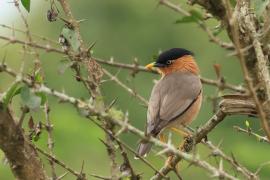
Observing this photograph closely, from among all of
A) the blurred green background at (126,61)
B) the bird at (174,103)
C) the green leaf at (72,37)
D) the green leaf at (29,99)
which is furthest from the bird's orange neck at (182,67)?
the blurred green background at (126,61)

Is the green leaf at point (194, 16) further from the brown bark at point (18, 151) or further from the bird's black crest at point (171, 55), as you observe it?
the bird's black crest at point (171, 55)

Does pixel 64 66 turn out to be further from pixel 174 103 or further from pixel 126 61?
pixel 126 61

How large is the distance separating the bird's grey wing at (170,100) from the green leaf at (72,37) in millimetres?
2278

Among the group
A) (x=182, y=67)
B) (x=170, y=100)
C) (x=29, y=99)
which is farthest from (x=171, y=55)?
(x=29, y=99)

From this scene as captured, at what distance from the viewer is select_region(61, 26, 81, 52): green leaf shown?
334cm

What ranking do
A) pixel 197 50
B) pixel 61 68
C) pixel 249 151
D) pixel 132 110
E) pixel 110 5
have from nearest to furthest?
pixel 61 68, pixel 249 151, pixel 132 110, pixel 197 50, pixel 110 5

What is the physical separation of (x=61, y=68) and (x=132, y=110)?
26.4 metres

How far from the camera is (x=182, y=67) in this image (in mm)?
7148

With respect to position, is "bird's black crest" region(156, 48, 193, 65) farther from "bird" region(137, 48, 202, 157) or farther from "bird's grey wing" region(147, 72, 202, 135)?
"bird's grey wing" region(147, 72, 202, 135)

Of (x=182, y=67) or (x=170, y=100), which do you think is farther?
(x=182, y=67)

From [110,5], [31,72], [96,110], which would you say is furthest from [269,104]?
[110,5]

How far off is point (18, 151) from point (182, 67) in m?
3.97

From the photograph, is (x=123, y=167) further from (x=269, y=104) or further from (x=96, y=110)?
(x=269, y=104)

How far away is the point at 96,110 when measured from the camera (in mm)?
2943
